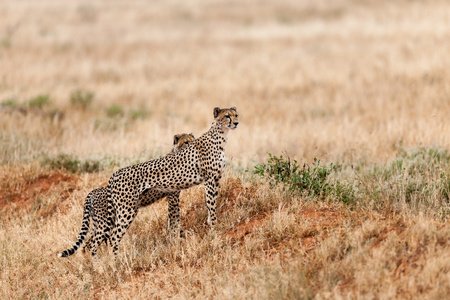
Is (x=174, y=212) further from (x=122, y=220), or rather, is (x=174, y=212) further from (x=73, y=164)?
(x=73, y=164)

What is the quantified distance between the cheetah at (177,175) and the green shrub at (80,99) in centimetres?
943

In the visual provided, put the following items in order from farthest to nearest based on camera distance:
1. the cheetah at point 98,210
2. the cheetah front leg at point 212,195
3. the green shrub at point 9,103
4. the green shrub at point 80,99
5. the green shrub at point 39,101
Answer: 1. the green shrub at point 80,99
2. the green shrub at point 39,101
3. the green shrub at point 9,103
4. the cheetah at point 98,210
5. the cheetah front leg at point 212,195

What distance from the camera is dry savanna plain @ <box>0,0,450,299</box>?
4.74 metres

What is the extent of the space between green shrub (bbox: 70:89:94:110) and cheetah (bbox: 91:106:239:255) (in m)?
9.43

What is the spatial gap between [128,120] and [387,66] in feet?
24.3

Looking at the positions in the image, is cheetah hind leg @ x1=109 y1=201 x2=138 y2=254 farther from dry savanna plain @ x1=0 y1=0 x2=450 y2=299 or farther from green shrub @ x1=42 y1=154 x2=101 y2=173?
green shrub @ x1=42 y1=154 x2=101 y2=173

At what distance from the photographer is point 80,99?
14711 mm

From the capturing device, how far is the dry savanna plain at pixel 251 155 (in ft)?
15.5

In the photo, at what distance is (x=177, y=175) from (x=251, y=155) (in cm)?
361

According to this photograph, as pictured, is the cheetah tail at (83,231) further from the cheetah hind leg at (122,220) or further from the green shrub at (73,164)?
the green shrub at (73,164)

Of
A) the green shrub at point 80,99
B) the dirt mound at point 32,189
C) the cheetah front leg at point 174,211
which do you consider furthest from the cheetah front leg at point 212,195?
the green shrub at point 80,99

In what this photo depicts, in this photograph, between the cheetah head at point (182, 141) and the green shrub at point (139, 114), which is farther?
the green shrub at point (139, 114)

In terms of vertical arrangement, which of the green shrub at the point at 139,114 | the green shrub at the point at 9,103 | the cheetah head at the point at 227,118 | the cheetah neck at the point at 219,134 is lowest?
the green shrub at the point at 139,114

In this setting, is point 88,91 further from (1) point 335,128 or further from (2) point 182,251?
(2) point 182,251
